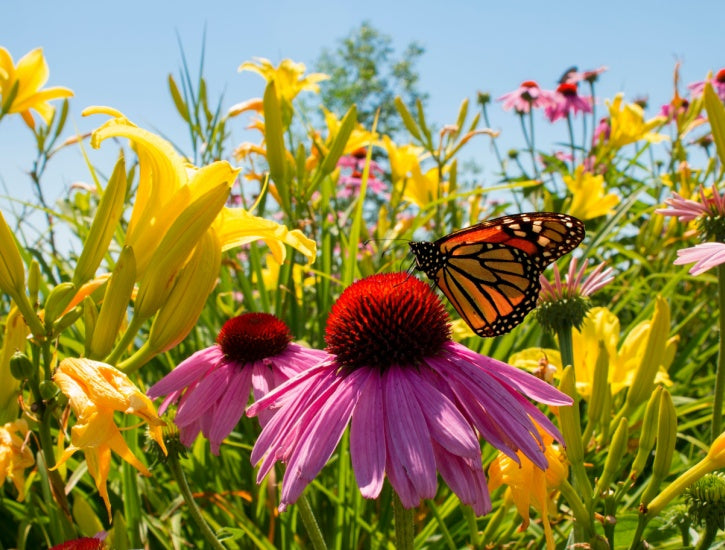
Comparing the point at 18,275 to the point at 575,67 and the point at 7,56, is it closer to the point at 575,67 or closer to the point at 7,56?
the point at 7,56

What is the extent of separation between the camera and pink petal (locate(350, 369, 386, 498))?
0.76 m

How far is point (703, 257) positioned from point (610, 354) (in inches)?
19.5

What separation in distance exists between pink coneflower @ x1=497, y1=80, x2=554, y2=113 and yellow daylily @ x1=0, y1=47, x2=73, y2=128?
9.55ft

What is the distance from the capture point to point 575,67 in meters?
4.94

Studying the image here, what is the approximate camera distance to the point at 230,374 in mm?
1264

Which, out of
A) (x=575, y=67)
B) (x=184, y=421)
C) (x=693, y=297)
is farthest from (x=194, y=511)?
(x=575, y=67)

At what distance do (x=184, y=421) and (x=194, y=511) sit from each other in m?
0.18

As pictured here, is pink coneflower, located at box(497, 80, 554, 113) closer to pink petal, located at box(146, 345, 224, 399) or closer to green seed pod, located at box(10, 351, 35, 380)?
pink petal, located at box(146, 345, 224, 399)

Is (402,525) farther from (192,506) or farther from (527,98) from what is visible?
(527,98)

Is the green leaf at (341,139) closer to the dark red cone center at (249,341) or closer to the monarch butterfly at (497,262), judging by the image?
the monarch butterfly at (497,262)

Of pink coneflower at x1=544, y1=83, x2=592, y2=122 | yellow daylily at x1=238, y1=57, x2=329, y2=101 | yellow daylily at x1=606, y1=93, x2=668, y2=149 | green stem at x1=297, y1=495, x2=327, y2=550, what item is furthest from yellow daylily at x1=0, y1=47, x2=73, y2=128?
pink coneflower at x1=544, y1=83, x2=592, y2=122

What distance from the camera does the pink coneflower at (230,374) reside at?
3.81 feet

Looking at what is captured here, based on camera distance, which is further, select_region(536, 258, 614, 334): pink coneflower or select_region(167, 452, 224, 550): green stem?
select_region(536, 258, 614, 334): pink coneflower

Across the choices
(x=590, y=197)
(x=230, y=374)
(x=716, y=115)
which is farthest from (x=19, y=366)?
(x=590, y=197)
